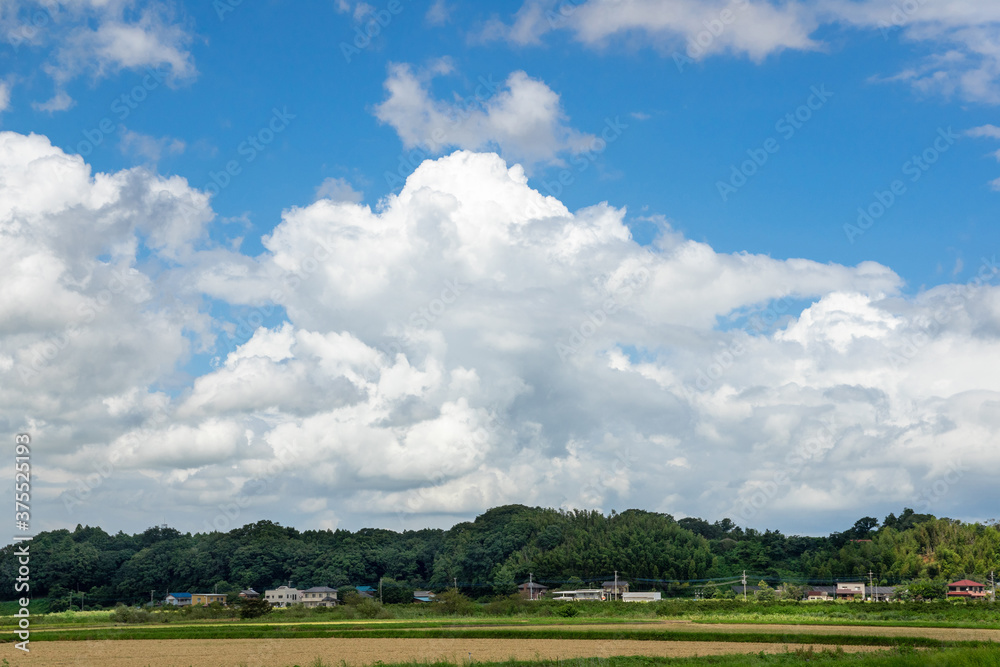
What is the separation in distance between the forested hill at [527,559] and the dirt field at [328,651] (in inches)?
3073

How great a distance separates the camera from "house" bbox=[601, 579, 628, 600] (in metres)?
112

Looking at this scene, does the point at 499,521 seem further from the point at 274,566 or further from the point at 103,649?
the point at 103,649

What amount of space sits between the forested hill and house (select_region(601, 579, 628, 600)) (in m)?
1.30

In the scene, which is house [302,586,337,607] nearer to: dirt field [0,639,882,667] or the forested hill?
the forested hill

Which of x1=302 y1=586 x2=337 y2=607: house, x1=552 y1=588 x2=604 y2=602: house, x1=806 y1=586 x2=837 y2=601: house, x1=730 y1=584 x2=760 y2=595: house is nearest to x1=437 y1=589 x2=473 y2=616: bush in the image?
x1=552 y1=588 x2=604 y2=602: house

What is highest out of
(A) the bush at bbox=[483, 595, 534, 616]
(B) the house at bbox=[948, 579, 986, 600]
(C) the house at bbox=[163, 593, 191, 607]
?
(A) the bush at bbox=[483, 595, 534, 616]

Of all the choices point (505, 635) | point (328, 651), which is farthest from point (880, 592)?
point (328, 651)

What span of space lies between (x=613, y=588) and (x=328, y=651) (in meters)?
86.5

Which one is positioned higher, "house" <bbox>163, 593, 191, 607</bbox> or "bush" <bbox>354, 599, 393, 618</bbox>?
"bush" <bbox>354, 599, 393, 618</bbox>

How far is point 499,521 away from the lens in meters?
166

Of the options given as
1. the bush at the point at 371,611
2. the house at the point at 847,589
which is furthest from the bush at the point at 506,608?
the house at the point at 847,589

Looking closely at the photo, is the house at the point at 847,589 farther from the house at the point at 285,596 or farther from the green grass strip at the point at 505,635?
the green grass strip at the point at 505,635

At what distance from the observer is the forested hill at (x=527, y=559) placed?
4663 inches

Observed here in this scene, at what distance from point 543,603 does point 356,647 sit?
47.3 meters
